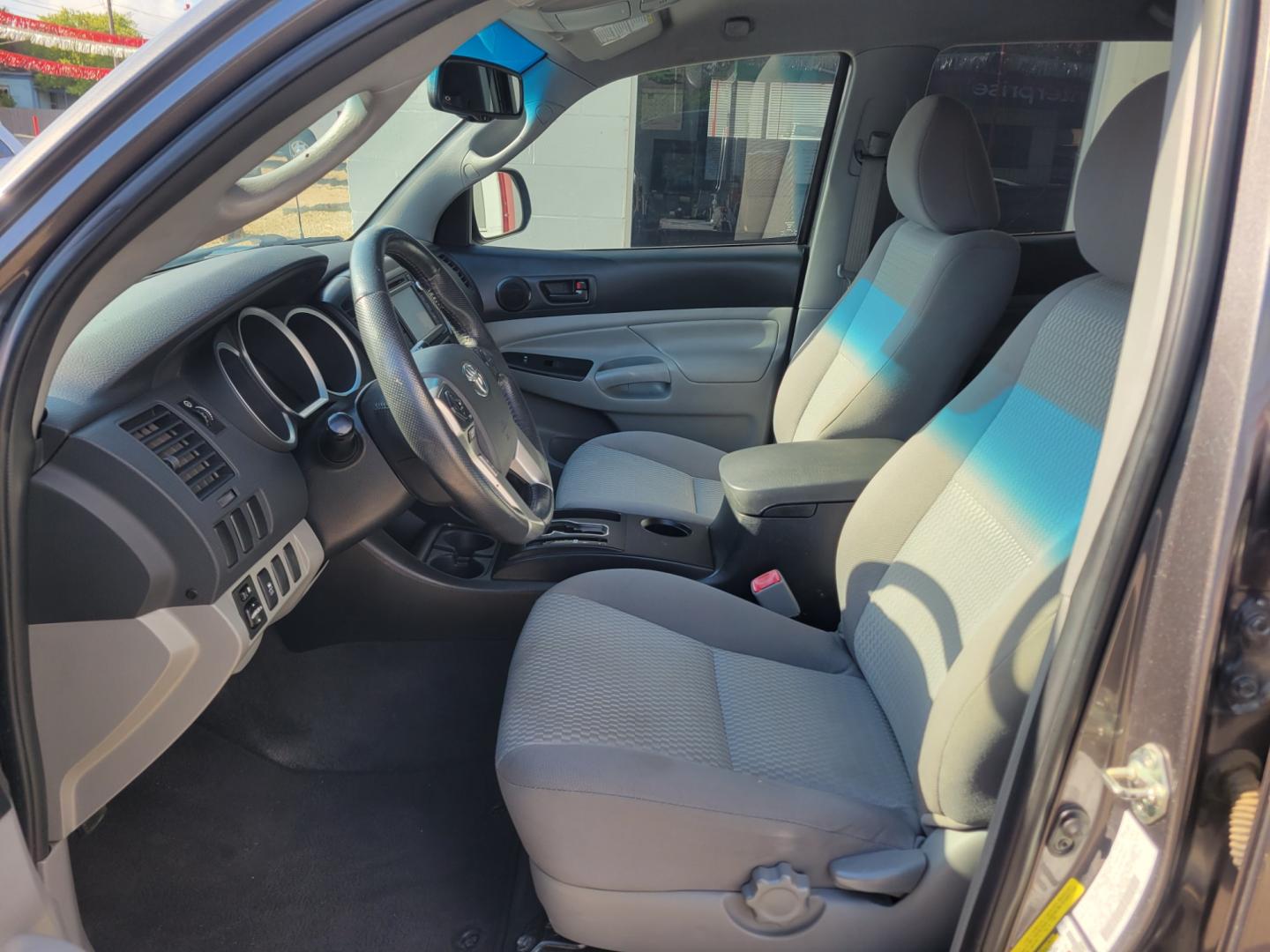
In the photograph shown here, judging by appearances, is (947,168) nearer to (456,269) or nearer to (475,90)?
(475,90)

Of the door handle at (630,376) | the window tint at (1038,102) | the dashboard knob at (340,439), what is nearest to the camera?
the dashboard knob at (340,439)

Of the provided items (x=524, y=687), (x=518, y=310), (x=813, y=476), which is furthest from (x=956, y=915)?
(x=518, y=310)

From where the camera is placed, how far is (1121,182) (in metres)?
1.19

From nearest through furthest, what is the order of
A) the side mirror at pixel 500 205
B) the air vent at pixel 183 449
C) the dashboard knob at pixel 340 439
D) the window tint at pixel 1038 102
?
the air vent at pixel 183 449 < the dashboard knob at pixel 340 439 < the window tint at pixel 1038 102 < the side mirror at pixel 500 205

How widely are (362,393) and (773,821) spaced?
946 mm

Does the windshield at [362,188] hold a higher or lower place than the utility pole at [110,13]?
lower

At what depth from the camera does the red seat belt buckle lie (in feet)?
6.48

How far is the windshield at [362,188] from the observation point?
222 cm

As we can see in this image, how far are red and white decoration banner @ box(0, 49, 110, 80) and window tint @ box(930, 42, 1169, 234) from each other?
6.79 ft

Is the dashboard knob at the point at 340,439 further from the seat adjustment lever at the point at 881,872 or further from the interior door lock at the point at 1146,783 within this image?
the interior door lock at the point at 1146,783

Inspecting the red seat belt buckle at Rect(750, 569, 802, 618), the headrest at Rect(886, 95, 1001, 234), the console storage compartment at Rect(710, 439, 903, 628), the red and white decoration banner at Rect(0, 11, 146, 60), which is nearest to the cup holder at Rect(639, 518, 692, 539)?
the console storage compartment at Rect(710, 439, 903, 628)

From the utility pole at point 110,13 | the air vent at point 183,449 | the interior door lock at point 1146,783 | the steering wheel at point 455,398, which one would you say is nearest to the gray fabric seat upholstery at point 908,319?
the steering wheel at point 455,398

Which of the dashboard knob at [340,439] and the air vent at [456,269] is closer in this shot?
the dashboard knob at [340,439]

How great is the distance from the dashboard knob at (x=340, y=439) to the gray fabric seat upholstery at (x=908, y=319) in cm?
71
